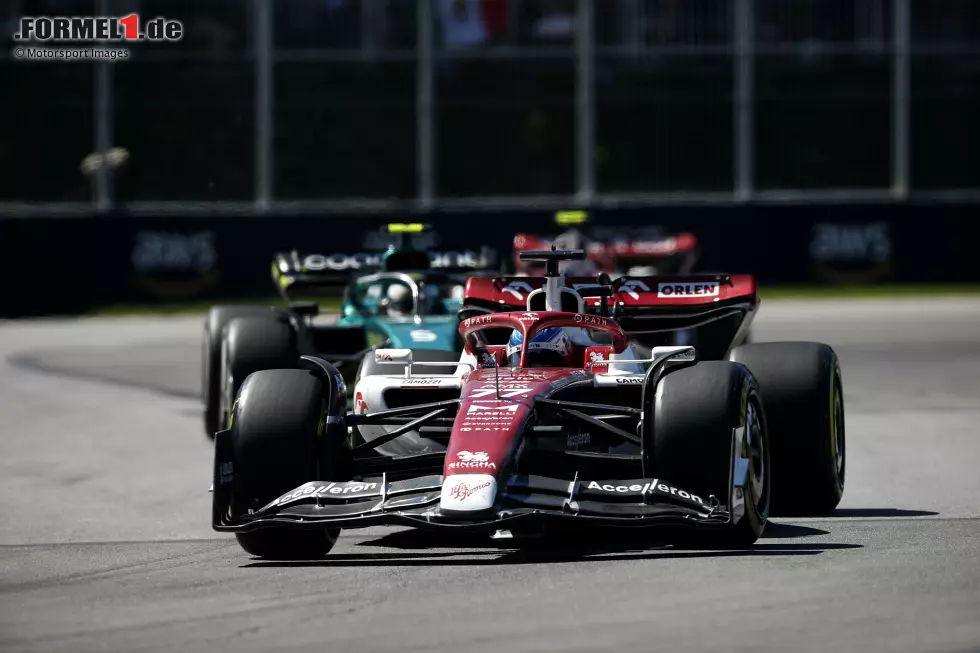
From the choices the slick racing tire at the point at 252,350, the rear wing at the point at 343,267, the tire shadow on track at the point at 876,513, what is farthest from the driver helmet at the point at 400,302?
the tire shadow on track at the point at 876,513

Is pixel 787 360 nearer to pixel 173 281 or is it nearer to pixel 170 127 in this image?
pixel 173 281

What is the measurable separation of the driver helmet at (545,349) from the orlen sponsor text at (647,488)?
5.27 ft

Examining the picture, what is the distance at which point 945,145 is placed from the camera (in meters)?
37.2

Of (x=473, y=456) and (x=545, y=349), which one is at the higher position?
(x=545, y=349)

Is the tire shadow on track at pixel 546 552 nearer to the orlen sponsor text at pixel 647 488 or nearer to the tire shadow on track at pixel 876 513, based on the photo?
the orlen sponsor text at pixel 647 488

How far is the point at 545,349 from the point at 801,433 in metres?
1.43

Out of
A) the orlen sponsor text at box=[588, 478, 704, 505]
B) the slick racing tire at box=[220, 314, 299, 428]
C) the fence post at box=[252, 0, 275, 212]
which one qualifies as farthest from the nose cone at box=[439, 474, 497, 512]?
the fence post at box=[252, 0, 275, 212]

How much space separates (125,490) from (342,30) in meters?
24.7

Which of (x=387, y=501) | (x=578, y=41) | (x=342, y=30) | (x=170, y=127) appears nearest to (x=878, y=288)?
(x=578, y=41)

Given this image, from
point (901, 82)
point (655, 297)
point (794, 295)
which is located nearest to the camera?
point (655, 297)

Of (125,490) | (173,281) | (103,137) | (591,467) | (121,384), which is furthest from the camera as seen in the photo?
(103,137)

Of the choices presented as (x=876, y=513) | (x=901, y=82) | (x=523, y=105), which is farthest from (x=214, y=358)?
(x=901, y=82)

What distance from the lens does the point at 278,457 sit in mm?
9312

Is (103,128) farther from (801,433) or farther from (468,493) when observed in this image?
(468,493)
